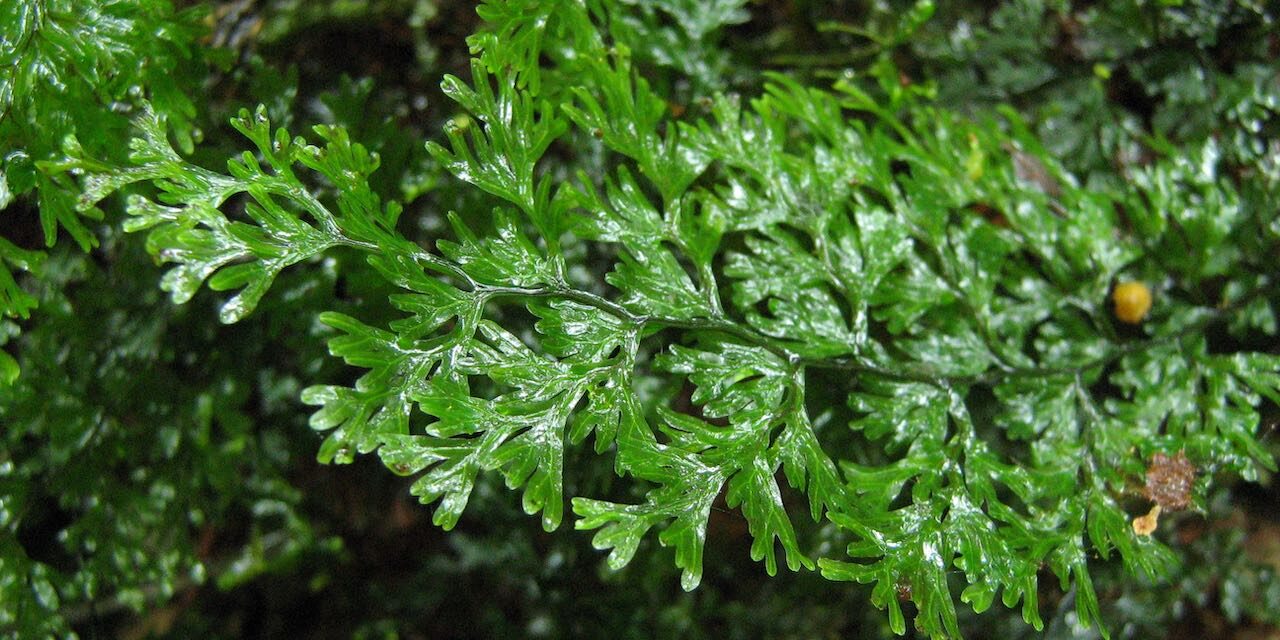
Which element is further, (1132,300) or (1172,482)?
(1132,300)

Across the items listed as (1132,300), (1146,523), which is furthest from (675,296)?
(1132,300)

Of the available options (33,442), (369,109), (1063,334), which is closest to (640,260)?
(369,109)

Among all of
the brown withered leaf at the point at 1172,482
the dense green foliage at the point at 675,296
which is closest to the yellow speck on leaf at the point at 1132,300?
the dense green foliage at the point at 675,296

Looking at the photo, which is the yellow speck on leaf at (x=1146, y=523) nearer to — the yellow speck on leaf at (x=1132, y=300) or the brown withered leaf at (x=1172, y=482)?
the brown withered leaf at (x=1172, y=482)

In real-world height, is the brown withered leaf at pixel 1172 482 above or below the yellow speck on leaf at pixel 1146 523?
above

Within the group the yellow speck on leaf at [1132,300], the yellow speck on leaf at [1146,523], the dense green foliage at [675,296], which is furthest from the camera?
the yellow speck on leaf at [1132,300]

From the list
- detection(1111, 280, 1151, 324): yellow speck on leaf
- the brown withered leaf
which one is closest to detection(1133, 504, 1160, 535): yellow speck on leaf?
the brown withered leaf

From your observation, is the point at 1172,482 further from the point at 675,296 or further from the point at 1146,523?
the point at 675,296

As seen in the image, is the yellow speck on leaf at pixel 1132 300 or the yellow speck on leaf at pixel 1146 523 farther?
the yellow speck on leaf at pixel 1132 300
